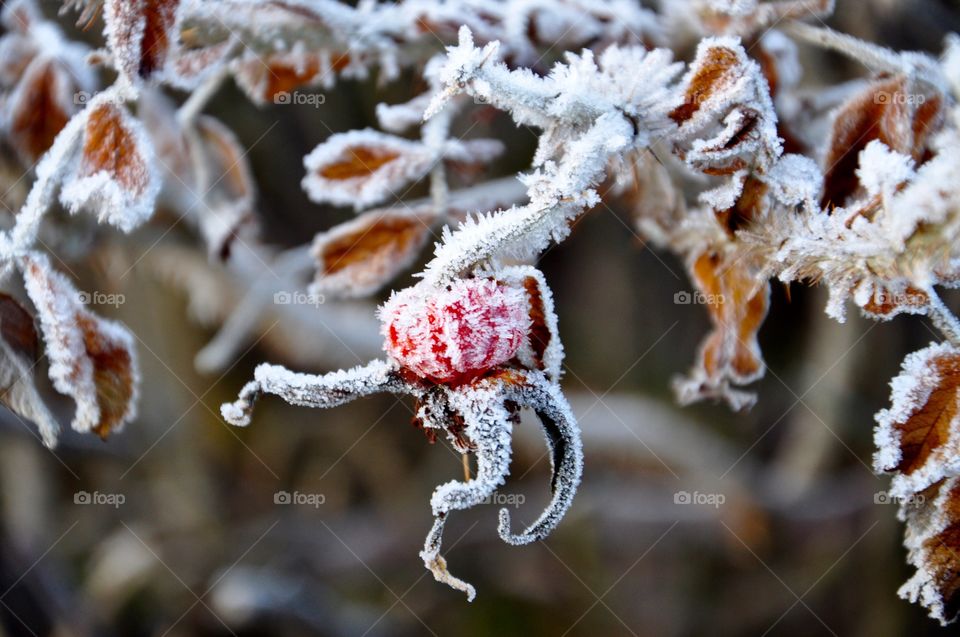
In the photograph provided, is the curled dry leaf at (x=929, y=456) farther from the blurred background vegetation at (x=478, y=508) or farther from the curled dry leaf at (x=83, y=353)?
the blurred background vegetation at (x=478, y=508)

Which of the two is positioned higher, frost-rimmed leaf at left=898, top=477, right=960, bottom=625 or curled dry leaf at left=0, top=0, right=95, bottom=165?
curled dry leaf at left=0, top=0, right=95, bottom=165

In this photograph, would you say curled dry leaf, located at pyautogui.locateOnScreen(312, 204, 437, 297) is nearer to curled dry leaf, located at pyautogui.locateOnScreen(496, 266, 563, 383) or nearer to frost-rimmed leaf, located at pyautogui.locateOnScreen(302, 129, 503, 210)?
frost-rimmed leaf, located at pyautogui.locateOnScreen(302, 129, 503, 210)

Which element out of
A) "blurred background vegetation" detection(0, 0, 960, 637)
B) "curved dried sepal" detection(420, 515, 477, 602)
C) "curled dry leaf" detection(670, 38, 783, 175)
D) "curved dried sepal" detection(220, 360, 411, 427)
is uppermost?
"curled dry leaf" detection(670, 38, 783, 175)

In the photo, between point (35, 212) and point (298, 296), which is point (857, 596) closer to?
point (298, 296)

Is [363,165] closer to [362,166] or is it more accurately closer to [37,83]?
[362,166]

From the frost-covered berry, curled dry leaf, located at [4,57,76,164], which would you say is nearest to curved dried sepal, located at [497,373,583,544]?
the frost-covered berry

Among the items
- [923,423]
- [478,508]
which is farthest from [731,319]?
[478,508]
